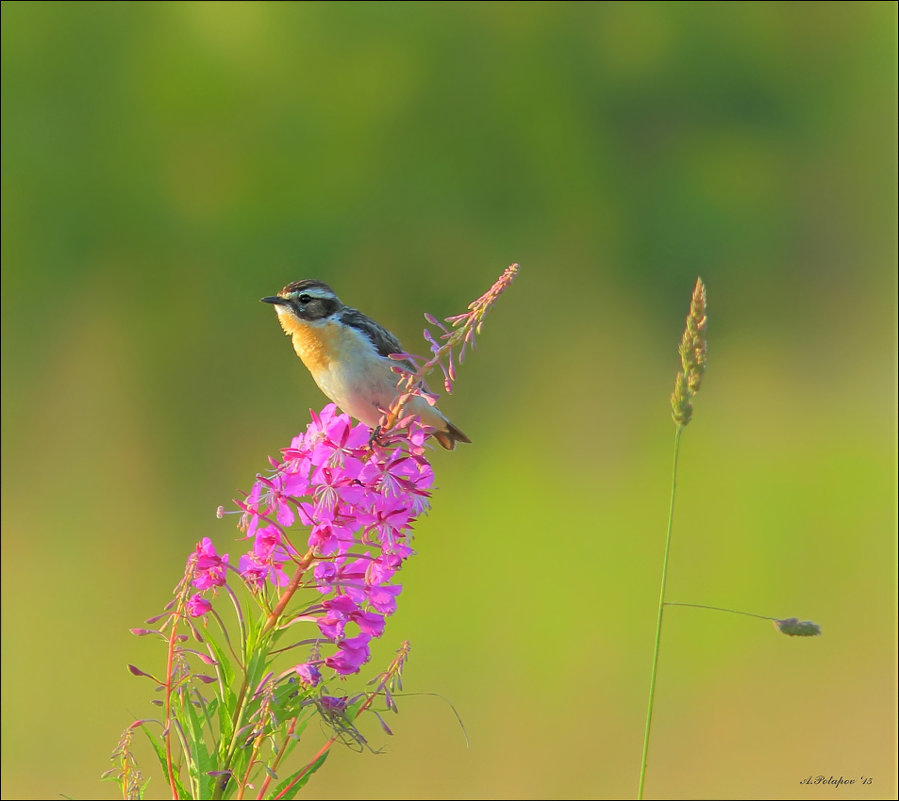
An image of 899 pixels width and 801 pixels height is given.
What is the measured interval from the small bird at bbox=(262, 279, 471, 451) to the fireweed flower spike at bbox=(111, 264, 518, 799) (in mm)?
704

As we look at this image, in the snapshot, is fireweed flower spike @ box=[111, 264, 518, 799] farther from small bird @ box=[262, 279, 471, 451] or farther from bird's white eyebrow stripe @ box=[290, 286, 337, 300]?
bird's white eyebrow stripe @ box=[290, 286, 337, 300]

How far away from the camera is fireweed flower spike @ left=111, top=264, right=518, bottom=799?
1429 millimetres

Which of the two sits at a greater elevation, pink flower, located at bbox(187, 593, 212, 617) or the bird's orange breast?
the bird's orange breast

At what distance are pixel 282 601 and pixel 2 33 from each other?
8821 mm

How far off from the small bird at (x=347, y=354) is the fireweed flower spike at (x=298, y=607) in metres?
0.70

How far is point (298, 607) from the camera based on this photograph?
5.32 feet

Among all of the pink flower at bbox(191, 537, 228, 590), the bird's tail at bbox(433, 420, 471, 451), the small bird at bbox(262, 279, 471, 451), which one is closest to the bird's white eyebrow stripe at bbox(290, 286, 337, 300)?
the small bird at bbox(262, 279, 471, 451)

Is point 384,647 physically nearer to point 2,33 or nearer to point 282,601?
point 282,601

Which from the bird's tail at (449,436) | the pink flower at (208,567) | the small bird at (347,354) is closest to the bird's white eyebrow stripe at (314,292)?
the small bird at (347,354)

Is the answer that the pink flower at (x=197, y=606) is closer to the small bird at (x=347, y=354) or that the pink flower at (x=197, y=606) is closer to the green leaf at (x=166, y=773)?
the green leaf at (x=166, y=773)

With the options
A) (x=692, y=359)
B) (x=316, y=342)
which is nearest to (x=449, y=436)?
(x=316, y=342)

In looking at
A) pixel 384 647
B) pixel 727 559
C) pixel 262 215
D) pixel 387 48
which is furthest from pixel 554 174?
pixel 384 647

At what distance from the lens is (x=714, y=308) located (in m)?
9.34

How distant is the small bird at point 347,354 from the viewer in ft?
8.24
